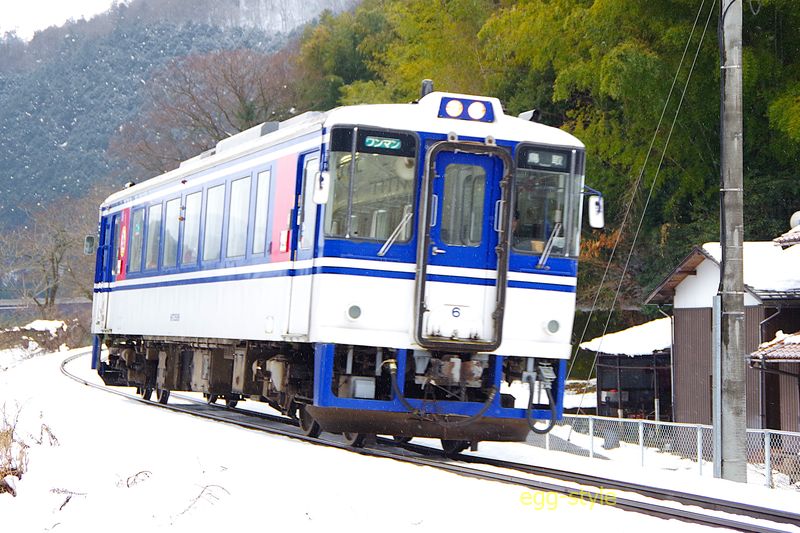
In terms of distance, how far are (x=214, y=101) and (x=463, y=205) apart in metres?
48.7

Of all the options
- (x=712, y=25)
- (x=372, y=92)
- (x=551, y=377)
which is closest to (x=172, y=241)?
(x=551, y=377)

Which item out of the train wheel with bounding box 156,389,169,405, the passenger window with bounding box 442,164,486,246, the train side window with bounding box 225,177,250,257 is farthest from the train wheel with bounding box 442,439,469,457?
the train wheel with bounding box 156,389,169,405

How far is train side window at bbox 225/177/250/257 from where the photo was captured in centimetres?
1242

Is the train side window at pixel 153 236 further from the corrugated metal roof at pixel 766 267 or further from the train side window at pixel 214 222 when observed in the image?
the corrugated metal roof at pixel 766 267

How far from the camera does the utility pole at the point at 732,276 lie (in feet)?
41.9

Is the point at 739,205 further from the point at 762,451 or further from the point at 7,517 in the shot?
the point at 7,517

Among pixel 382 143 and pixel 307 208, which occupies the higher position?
pixel 382 143

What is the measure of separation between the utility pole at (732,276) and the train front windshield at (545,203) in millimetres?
2685

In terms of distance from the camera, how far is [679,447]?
56.1ft

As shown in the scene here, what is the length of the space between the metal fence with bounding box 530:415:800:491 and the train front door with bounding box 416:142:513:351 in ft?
16.4

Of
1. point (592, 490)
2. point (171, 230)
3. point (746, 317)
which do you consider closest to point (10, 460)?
point (592, 490)

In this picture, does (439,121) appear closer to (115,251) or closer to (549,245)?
(549,245)

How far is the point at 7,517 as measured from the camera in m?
7.56

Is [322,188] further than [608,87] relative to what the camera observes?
No
